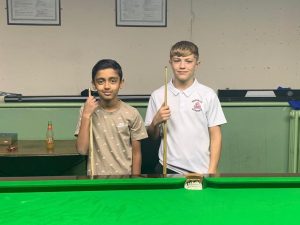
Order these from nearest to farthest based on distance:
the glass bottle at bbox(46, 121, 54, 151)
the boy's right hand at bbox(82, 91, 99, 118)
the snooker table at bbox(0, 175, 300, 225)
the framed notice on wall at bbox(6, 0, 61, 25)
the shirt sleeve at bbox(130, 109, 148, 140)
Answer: the snooker table at bbox(0, 175, 300, 225) < the boy's right hand at bbox(82, 91, 99, 118) < the shirt sleeve at bbox(130, 109, 148, 140) < the glass bottle at bbox(46, 121, 54, 151) < the framed notice on wall at bbox(6, 0, 61, 25)

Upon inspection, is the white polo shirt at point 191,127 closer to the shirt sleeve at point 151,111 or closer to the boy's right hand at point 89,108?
the shirt sleeve at point 151,111

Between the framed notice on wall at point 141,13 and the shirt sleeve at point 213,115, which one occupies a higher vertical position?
the framed notice on wall at point 141,13

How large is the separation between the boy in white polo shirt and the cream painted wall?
49.6 inches

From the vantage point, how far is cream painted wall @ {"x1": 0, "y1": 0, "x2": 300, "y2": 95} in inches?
141

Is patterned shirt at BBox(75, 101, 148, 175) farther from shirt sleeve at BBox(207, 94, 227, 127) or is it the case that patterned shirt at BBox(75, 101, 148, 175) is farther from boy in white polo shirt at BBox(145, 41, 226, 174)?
shirt sleeve at BBox(207, 94, 227, 127)

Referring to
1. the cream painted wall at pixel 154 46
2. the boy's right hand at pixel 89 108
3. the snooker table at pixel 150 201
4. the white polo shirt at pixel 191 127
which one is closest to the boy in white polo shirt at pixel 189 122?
the white polo shirt at pixel 191 127

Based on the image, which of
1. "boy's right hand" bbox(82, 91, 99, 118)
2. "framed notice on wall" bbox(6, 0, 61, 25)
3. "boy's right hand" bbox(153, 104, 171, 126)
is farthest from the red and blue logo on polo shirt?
"framed notice on wall" bbox(6, 0, 61, 25)

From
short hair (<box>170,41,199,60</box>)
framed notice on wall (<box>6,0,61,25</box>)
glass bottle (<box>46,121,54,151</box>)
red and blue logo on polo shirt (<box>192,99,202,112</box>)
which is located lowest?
glass bottle (<box>46,121,54,151</box>)

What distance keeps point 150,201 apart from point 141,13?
2379 mm

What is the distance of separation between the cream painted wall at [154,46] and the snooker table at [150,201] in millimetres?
1994

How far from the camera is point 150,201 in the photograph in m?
1.58

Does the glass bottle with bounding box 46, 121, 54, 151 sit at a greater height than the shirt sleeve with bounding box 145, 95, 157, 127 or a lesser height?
lesser

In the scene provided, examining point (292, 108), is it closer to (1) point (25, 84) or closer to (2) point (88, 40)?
(2) point (88, 40)

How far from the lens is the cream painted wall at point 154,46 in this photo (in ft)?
11.8
